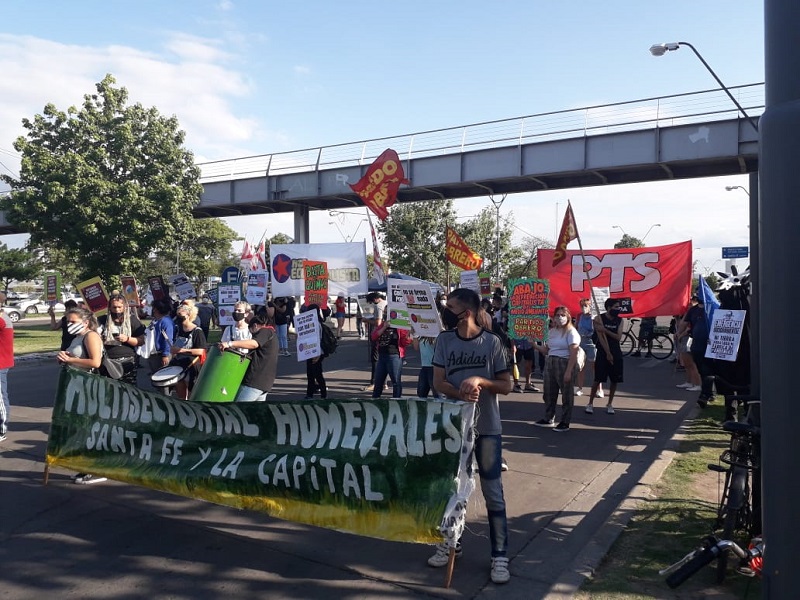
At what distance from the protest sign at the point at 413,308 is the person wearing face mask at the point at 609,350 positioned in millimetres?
2577

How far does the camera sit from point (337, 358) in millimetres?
18156

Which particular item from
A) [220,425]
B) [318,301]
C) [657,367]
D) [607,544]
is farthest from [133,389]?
[657,367]

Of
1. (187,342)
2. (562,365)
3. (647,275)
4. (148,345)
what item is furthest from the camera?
(647,275)

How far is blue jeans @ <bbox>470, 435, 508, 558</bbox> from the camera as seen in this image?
424 cm

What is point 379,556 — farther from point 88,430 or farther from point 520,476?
point 88,430

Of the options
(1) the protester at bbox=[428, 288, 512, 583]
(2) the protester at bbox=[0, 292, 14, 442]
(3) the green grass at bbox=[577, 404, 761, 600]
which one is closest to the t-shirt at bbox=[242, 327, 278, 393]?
(1) the protester at bbox=[428, 288, 512, 583]

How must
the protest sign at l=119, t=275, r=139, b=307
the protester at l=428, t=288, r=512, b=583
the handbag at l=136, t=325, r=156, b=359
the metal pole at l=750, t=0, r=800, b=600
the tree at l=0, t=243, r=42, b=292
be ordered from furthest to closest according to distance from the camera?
the tree at l=0, t=243, r=42, b=292
the protest sign at l=119, t=275, r=139, b=307
the handbag at l=136, t=325, r=156, b=359
the protester at l=428, t=288, r=512, b=583
the metal pole at l=750, t=0, r=800, b=600

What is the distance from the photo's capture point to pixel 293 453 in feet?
15.5

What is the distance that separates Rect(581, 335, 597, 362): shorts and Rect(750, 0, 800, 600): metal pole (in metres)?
8.71

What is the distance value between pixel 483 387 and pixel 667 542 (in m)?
1.88

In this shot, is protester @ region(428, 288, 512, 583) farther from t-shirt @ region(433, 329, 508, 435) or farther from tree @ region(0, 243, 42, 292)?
tree @ region(0, 243, 42, 292)

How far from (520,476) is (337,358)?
11958 millimetres

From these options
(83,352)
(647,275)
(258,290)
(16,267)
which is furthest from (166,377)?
(16,267)

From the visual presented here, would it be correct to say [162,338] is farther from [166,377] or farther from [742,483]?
[742,483]
